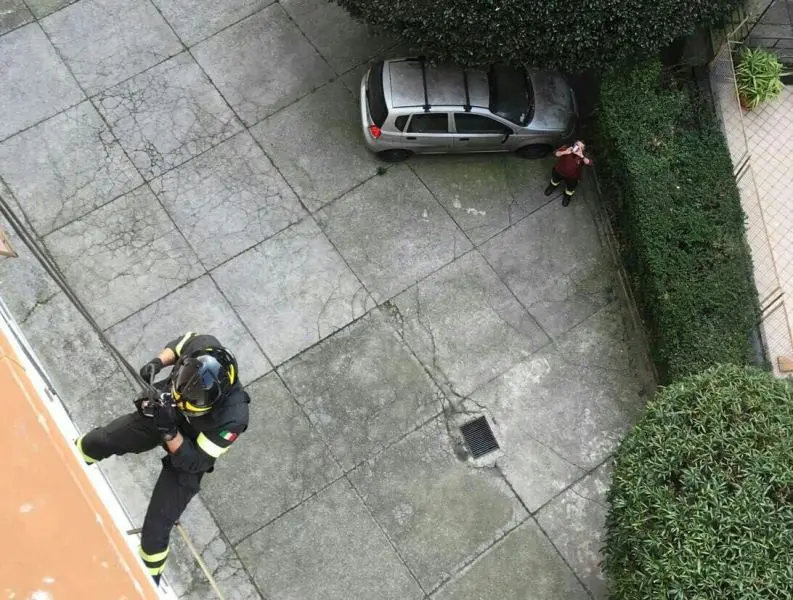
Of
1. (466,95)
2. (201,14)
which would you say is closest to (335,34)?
(201,14)

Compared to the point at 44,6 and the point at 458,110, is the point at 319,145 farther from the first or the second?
the point at 44,6

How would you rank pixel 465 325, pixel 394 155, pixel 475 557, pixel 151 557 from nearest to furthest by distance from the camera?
pixel 151 557, pixel 475 557, pixel 465 325, pixel 394 155

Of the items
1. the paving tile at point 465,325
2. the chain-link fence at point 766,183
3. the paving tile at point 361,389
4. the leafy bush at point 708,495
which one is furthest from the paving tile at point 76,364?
the chain-link fence at point 766,183

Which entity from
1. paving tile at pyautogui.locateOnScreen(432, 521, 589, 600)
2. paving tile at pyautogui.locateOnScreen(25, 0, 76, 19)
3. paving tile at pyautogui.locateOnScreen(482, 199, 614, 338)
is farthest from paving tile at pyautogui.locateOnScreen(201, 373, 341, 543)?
paving tile at pyautogui.locateOnScreen(25, 0, 76, 19)

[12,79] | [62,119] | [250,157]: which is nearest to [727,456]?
[250,157]

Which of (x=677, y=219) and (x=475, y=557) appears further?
(x=677, y=219)

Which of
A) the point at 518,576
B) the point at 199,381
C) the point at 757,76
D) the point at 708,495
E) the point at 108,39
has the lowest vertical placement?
the point at 518,576

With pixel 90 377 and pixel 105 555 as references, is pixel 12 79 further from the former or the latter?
pixel 105 555
